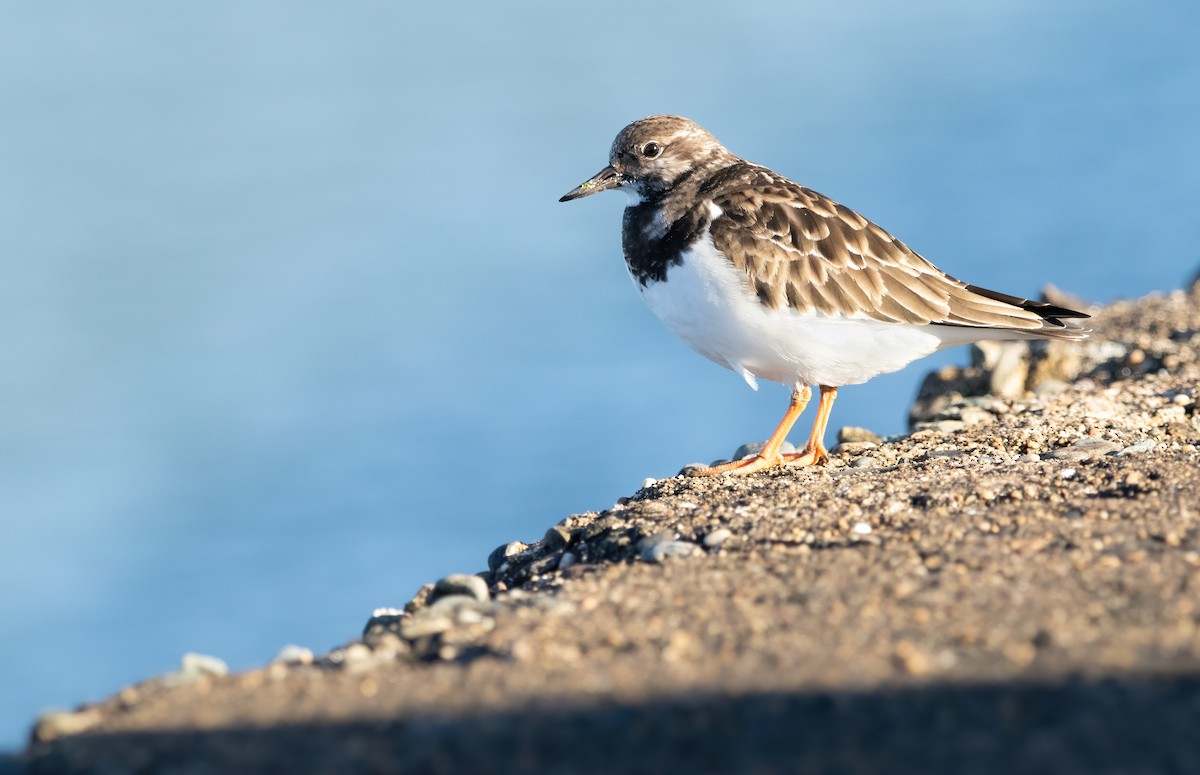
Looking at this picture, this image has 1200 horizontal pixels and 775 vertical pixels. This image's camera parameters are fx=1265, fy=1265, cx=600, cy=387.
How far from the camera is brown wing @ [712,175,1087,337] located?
7105 mm

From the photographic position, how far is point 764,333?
7.07 metres

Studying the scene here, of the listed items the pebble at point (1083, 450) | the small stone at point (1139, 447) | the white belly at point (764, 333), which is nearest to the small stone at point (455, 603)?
the white belly at point (764, 333)

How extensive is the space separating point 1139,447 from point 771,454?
6.62ft

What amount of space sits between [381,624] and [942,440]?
388 cm

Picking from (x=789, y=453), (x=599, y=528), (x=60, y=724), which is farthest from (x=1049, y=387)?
(x=60, y=724)

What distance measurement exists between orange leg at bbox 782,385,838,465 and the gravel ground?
1.16 m

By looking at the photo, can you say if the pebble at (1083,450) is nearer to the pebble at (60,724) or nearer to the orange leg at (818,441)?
the orange leg at (818,441)

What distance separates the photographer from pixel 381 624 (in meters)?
5.34

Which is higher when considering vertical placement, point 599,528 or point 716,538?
point 599,528

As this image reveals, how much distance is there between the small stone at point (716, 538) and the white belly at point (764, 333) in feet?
5.83

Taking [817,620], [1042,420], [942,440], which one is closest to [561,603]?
[817,620]

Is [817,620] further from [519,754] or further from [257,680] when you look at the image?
[257,680]

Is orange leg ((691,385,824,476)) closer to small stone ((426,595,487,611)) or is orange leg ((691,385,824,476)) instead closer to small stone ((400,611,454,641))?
small stone ((426,595,487,611))

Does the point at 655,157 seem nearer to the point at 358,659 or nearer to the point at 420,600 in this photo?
the point at 420,600
